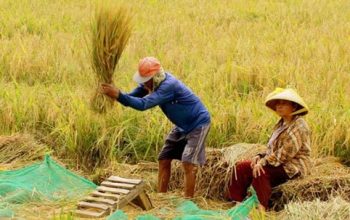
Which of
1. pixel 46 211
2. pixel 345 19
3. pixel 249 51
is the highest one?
pixel 345 19

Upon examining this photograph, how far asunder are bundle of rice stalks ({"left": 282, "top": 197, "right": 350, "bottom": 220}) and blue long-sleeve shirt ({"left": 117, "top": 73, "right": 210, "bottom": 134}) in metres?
1.24

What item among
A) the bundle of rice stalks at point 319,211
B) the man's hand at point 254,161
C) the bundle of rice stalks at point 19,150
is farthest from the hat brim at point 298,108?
the bundle of rice stalks at point 19,150

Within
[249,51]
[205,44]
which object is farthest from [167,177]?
[205,44]

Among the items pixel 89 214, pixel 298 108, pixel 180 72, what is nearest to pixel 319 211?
pixel 298 108

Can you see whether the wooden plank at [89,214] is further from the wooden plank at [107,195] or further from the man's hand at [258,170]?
the man's hand at [258,170]

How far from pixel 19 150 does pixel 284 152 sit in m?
2.02

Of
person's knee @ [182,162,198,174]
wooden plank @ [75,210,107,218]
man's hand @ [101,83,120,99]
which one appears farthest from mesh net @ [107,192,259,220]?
man's hand @ [101,83,120,99]

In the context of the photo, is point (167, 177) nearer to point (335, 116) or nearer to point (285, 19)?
point (335, 116)

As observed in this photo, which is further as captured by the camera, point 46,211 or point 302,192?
point 302,192

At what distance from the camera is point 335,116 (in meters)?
5.32

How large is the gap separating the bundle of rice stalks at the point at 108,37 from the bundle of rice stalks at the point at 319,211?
1.53 meters

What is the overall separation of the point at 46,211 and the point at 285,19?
713cm

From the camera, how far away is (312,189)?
443 centimetres

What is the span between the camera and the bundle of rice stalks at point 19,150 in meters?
5.21
